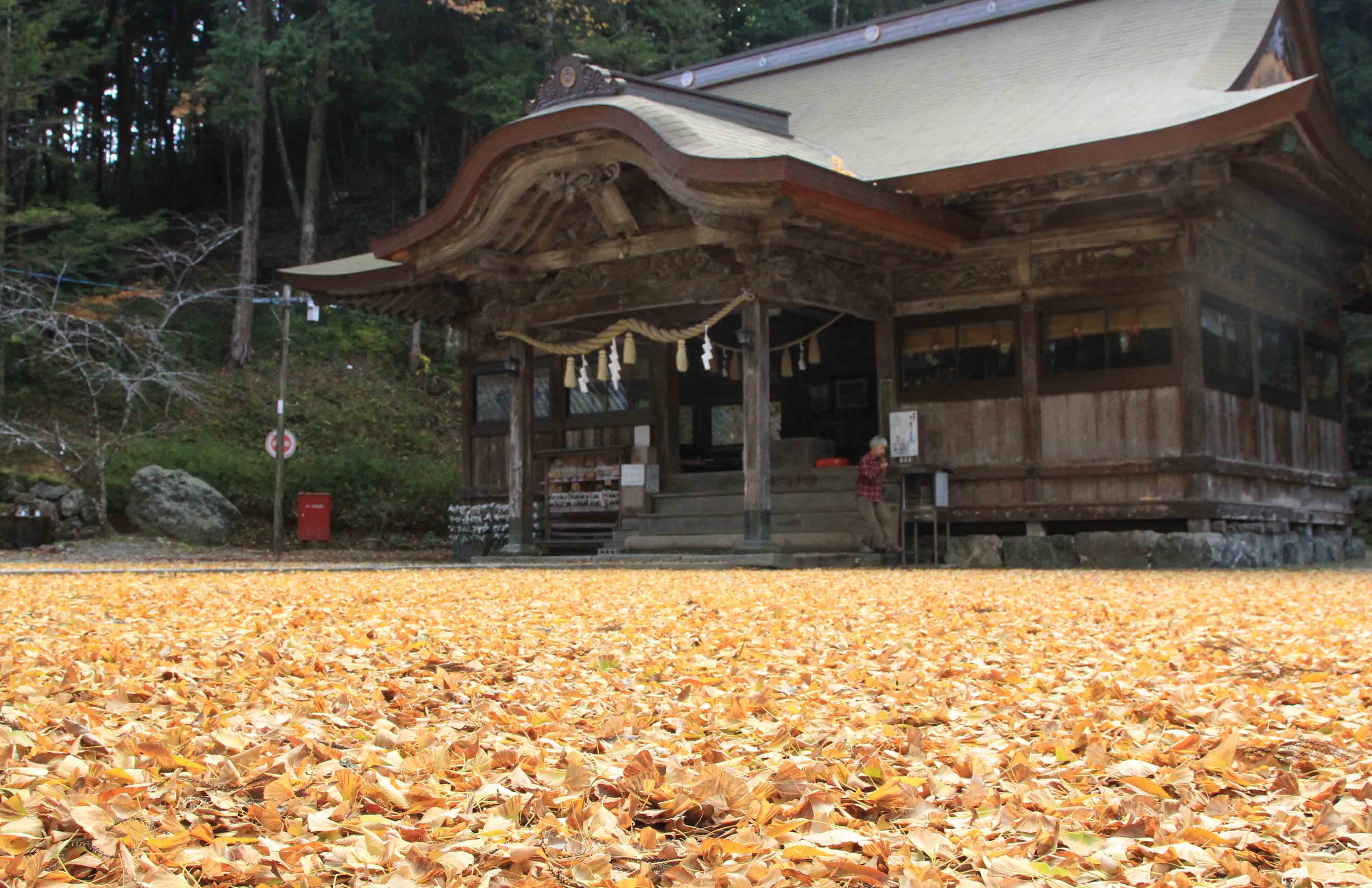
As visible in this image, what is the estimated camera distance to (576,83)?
12258 mm

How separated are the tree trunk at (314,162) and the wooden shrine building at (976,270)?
9386mm

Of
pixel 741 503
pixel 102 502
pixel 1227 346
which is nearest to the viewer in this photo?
pixel 1227 346

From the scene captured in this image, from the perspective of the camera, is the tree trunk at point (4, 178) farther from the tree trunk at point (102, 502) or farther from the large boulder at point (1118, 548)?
the large boulder at point (1118, 548)

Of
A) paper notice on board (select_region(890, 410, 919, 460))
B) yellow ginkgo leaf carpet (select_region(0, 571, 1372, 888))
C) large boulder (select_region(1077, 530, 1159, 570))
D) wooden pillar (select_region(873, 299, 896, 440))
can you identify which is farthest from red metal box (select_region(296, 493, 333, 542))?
yellow ginkgo leaf carpet (select_region(0, 571, 1372, 888))

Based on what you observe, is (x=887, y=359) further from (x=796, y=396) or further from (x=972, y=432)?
(x=796, y=396)

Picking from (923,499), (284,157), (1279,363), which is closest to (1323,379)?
(1279,363)

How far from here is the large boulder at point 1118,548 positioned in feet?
37.0

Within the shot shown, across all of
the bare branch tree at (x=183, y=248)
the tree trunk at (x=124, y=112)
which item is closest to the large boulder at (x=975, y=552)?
the bare branch tree at (x=183, y=248)

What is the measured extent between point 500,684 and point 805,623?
7.05ft

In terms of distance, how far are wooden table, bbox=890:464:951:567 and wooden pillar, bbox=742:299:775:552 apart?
1478 millimetres

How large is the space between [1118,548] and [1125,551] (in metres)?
0.07

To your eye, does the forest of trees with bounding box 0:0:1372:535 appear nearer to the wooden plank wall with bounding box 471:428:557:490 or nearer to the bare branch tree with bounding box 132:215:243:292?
the bare branch tree with bounding box 132:215:243:292

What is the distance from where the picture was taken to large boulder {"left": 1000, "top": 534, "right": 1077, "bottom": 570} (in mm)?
11734

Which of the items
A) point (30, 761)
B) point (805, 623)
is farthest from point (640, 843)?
point (805, 623)
